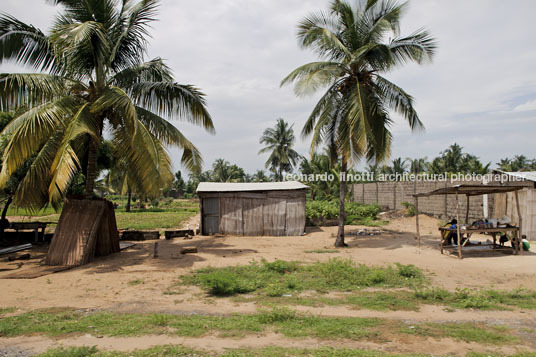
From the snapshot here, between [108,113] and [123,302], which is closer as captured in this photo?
[123,302]

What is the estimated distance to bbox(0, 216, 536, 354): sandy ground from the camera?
4.14 m

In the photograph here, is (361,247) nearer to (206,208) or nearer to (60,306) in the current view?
(206,208)

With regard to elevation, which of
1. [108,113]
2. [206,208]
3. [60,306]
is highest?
[108,113]

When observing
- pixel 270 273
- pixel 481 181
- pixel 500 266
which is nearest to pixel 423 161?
pixel 481 181

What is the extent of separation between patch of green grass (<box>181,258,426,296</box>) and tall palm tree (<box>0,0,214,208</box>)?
140 inches

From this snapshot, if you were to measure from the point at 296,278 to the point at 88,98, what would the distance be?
7823 mm

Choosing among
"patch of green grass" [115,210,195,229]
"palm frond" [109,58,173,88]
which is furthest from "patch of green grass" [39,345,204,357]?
"patch of green grass" [115,210,195,229]

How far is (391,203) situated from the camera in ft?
73.6

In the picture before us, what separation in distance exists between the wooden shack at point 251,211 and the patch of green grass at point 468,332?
36.3ft

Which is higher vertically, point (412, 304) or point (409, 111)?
point (409, 111)

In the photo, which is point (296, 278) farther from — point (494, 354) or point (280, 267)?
point (494, 354)

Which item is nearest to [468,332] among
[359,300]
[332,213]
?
[359,300]

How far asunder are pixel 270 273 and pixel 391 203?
658 inches

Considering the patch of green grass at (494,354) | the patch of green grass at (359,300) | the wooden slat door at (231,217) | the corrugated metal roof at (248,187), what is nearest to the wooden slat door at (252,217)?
the wooden slat door at (231,217)
